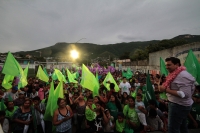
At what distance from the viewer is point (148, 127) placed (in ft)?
12.3

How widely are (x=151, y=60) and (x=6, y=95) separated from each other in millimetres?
22239

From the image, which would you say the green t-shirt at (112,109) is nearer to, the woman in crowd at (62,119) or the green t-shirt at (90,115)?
the green t-shirt at (90,115)

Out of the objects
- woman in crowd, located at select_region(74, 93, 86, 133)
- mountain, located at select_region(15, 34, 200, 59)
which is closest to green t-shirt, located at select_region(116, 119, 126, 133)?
woman in crowd, located at select_region(74, 93, 86, 133)

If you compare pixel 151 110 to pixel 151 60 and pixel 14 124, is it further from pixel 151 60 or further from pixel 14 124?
pixel 151 60

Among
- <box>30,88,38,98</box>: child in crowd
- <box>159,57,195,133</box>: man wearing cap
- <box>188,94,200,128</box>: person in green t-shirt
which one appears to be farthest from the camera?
<box>30,88,38,98</box>: child in crowd

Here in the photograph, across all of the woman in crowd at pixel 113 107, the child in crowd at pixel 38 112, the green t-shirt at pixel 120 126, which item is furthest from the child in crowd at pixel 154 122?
the child in crowd at pixel 38 112

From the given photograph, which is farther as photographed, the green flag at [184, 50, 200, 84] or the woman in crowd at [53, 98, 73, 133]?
the green flag at [184, 50, 200, 84]

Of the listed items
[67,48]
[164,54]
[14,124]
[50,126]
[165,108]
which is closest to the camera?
[14,124]

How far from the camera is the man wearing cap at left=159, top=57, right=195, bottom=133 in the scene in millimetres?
1955

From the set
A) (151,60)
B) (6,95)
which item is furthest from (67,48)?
(6,95)

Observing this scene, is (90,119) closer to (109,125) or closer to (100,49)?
(109,125)

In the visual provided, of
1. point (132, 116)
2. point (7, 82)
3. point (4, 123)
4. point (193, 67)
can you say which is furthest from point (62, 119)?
point (7, 82)

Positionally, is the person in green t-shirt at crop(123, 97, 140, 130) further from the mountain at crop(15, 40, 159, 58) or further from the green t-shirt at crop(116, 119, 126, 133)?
the mountain at crop(15, 40, 159, 58)

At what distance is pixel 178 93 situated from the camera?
1.90m
